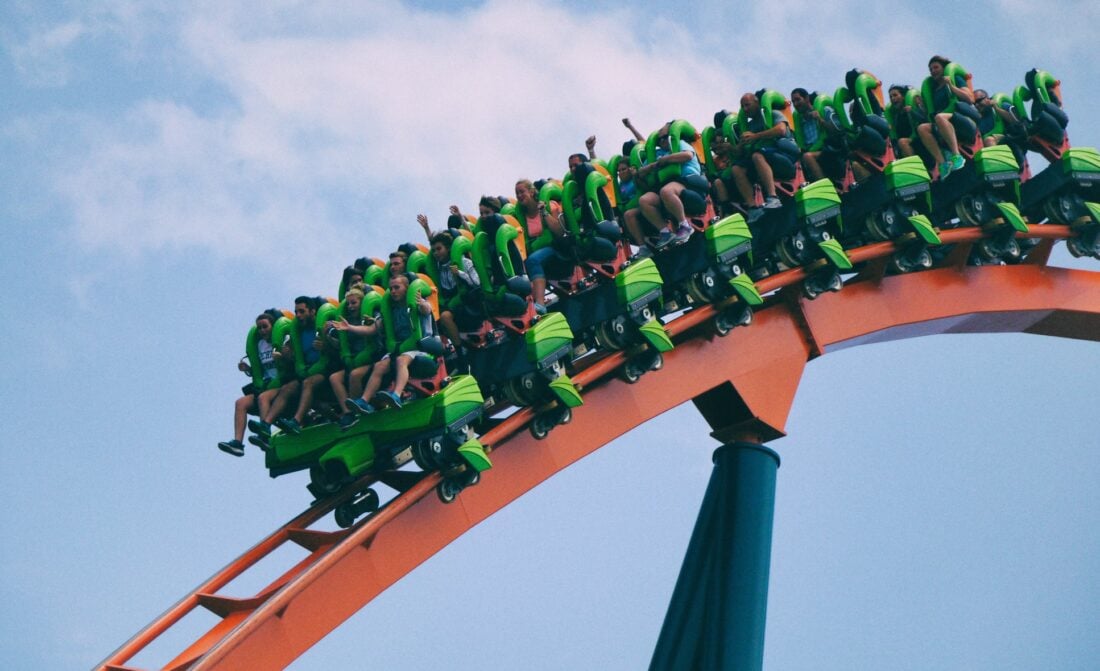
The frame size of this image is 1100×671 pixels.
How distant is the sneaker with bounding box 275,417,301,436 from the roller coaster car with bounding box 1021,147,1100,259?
4.80m

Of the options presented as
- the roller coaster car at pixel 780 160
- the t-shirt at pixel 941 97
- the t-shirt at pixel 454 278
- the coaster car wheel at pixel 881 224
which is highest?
the t-shirt at pixel 941 97

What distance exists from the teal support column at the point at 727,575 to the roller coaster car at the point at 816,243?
1061 millimetres

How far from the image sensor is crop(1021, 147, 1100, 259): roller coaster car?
10.6 m

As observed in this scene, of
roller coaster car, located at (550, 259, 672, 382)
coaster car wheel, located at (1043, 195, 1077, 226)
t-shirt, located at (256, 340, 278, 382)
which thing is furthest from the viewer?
coaster car wheel, located at (1043, 195, 1077, 226)

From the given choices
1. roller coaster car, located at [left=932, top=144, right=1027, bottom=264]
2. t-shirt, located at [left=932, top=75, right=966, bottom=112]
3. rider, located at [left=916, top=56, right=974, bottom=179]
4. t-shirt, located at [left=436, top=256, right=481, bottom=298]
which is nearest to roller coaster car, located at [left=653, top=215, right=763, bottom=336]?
t-shirt, located at [left=436, top=256, right=481, bottom=298]

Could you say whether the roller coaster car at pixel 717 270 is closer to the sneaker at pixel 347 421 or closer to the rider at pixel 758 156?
the rider at pixel 758 156

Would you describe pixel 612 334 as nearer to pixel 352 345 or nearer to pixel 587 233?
pixel 587 233

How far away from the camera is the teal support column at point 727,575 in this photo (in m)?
8.66

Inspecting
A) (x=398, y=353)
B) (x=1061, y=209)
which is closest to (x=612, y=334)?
(x=398, y=353)

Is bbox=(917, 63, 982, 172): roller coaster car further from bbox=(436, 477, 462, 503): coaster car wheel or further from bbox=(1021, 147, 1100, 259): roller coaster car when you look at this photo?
bbox=(436, 477, 462, 503): coaster car wheel

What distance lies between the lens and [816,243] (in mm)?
9461

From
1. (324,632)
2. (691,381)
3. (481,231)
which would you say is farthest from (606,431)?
(324,632)

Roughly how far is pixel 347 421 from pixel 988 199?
4.17 meters

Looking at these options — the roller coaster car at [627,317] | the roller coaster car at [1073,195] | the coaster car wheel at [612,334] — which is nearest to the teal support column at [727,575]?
the roller coaster car at [627,317]
